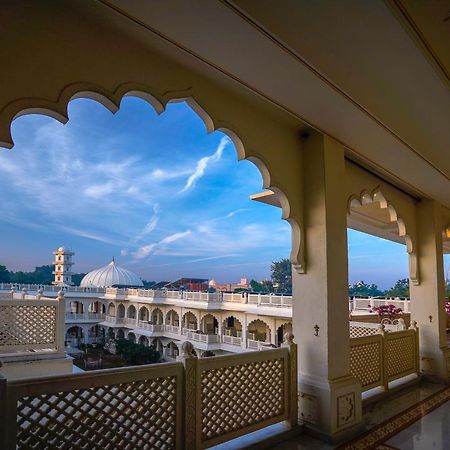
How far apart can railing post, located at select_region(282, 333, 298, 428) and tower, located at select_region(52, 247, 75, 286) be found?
33.8 meters

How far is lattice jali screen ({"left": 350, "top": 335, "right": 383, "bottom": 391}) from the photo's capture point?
3.92m

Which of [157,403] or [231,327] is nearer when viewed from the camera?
[157,403]

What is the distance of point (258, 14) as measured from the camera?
185cm

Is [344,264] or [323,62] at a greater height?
[323,62]

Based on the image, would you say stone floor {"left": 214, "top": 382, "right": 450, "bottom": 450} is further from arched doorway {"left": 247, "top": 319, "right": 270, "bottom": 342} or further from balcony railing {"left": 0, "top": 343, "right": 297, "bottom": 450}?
arched doorway {"left": 247, "top": 319, "right": 270, "bottom": 342}

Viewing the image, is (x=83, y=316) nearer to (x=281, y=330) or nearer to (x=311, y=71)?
(x=281, y=330)

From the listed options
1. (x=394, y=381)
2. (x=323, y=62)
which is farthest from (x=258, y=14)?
(x=394, y=381)

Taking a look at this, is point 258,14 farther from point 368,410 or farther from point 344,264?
point 368,410

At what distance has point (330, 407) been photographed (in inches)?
120

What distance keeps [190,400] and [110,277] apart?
31018 mm

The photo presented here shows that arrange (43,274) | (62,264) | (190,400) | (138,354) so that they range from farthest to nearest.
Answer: (43,274) < (62,264) < (138,354) < (190,400)

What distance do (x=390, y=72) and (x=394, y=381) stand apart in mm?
3995

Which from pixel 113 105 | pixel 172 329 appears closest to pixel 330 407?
pixel 113 105

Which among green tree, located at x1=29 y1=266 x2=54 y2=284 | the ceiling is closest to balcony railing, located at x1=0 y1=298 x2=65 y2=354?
the ceiling
